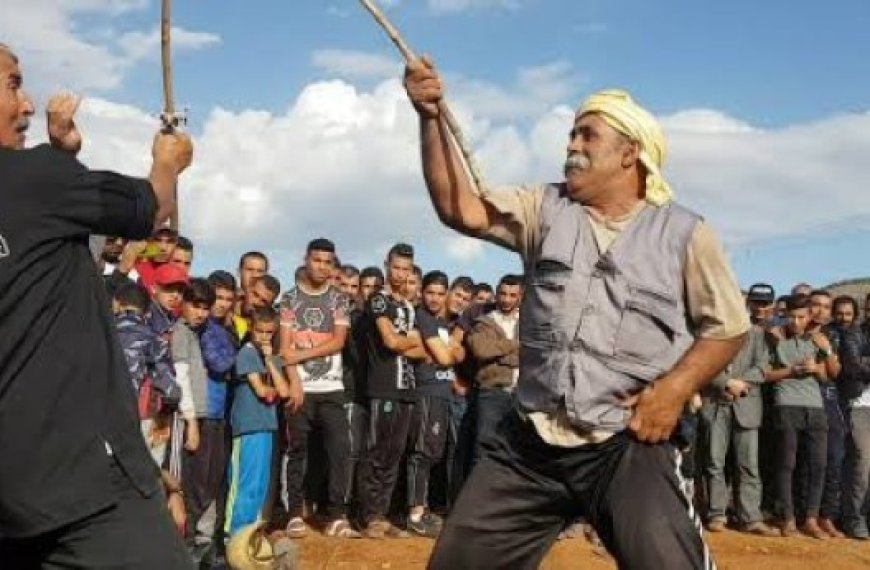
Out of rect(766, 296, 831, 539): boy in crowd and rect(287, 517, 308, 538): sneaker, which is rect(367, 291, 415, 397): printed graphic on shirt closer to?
rect(287, 517, 308, 538): sneaker

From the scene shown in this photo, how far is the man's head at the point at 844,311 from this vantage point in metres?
11.9

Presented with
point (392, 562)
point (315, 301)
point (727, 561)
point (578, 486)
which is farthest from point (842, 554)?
point (578, 486)

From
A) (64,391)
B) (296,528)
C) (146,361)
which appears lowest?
(296,528)

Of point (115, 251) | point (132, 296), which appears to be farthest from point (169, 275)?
point (132, 296)

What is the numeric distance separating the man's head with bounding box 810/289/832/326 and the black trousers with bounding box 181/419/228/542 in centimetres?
628

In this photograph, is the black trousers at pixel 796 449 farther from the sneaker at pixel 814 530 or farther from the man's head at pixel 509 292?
the man's head at pixel 509 292

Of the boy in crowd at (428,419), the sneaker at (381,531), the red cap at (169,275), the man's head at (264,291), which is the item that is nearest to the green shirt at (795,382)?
the boy in crowd at (428,419)

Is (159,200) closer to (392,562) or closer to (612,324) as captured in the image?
(612,324)

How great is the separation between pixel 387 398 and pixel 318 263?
1395mm

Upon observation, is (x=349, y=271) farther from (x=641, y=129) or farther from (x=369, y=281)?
(x=641, y=129)

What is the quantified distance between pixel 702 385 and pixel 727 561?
646 cm

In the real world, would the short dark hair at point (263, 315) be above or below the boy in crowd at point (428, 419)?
above

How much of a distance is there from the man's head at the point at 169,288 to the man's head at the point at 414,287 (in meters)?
2.31

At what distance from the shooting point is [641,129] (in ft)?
14.3
